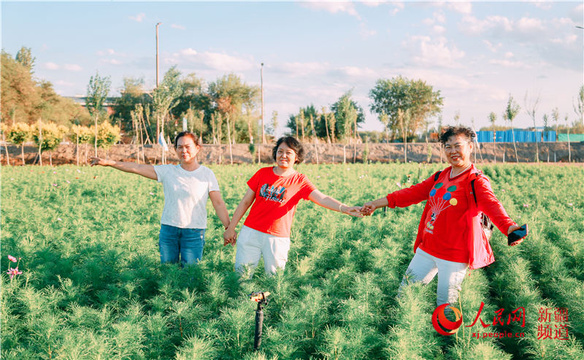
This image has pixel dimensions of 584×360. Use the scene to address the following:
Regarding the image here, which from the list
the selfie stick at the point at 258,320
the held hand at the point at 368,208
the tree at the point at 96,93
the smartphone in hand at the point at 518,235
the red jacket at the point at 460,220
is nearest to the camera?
the selfie stick at the point at 258,320

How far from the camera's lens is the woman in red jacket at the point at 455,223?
3156mm

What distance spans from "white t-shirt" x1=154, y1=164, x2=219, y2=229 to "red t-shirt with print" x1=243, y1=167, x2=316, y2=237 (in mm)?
529

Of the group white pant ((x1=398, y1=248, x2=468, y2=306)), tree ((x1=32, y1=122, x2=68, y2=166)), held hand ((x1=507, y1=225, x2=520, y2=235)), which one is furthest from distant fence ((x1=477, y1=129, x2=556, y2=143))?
held hand ((x1=507, y1=225, x2=520, y2=235))

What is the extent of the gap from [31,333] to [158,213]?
182 inches

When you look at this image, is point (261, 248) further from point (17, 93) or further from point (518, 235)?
point (17, 93)

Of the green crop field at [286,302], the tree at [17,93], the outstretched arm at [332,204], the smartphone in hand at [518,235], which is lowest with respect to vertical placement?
the green crop field at [286,302]

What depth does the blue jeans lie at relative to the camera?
3992 mm

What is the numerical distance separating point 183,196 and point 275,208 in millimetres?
931

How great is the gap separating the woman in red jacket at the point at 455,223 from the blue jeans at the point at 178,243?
2.03 metres

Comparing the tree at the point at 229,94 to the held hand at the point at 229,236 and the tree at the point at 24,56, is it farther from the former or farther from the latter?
the held hand at the point at 229,236

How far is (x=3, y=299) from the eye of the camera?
130 inches

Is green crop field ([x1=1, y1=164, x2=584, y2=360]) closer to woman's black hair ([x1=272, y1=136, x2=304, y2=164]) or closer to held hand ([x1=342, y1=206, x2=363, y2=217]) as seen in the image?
held hand ([x1=342, y1=206, x2=363, y2=217])

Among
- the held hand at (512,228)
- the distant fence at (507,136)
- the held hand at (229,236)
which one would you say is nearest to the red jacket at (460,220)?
the held hand at (512,228)

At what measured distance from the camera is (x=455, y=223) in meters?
3.24
